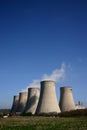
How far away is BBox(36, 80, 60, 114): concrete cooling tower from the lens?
3331cm

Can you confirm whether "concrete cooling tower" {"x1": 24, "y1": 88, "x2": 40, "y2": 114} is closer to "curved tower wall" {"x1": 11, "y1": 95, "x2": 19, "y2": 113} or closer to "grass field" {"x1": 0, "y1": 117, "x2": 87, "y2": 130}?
"curved tower wall" {"x1": 11, "y1": 95, "x2": 19, "y2": 113}

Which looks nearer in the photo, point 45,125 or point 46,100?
point 45,125

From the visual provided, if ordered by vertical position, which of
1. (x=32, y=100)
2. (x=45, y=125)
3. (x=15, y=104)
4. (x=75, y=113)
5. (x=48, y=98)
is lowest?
(x=45, y=125)

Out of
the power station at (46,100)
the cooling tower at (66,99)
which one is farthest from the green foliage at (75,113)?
the cooling tower at (66,99)

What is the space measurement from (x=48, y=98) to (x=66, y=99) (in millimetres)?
6699

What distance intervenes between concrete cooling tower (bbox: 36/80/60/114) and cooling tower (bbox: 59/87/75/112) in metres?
4.57

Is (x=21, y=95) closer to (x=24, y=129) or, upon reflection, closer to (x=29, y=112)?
(x=29, y=112)

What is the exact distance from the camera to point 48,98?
1305 inches

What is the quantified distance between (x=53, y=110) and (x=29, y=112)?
6.98 meters

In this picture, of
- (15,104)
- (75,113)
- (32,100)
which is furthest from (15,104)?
(75,113)

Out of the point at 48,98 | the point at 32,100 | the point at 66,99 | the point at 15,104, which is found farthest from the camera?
the point at 15,104

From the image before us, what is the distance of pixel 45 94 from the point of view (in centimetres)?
3331

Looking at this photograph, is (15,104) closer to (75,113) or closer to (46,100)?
(75,113)

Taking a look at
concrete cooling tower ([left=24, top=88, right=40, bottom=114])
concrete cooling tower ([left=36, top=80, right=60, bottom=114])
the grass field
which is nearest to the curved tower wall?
concrete cooling tower ([left=24, top=88, right=40, bottom=114])
